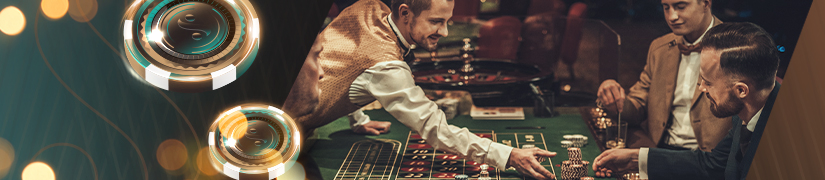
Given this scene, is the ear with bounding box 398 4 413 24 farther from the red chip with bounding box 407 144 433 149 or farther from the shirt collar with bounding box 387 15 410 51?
the red chip with bounding box 407 144 433 149

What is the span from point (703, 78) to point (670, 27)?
28 cm

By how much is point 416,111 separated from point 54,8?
1.54 m

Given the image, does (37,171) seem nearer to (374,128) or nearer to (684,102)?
(374,128)

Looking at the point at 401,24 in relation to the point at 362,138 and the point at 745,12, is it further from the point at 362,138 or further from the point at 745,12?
the point at 745,12

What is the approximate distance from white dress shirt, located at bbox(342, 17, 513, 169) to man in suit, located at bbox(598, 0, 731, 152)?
1.93ft

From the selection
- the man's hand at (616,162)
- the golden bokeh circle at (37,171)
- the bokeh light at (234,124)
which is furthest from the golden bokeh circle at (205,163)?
the man's hand at (616,162)

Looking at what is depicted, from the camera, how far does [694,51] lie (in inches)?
95.9

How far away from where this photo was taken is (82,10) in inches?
86.8

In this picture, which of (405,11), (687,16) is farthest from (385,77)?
(687,16)

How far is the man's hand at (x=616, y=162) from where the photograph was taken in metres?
2.56

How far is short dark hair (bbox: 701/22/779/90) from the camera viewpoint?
2408 mm

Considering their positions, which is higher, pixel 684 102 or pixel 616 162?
pixel 684 102

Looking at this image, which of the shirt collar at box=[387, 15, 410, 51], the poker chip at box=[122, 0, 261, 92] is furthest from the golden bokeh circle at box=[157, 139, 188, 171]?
the shirt collar at box=[387, 15, 410, 51]

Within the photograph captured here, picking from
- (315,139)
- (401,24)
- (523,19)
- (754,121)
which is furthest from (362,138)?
(754,121)
